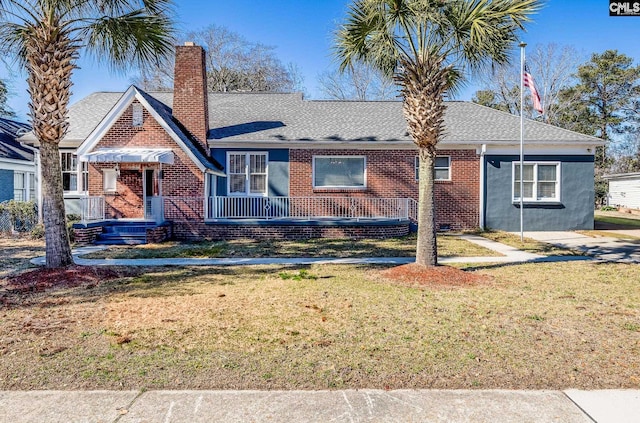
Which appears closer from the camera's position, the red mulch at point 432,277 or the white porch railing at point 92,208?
the red mulch at point 432,277

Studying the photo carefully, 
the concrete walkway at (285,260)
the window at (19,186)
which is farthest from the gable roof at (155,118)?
the window at (19,186)

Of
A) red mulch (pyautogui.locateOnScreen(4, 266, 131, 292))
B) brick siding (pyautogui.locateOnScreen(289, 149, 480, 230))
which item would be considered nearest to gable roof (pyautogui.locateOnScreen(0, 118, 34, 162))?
brick siding (pyautogui.locateOnScreen(289, 149, 480, 230))

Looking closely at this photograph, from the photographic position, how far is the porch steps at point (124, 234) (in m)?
13.6

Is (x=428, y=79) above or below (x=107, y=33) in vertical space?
below

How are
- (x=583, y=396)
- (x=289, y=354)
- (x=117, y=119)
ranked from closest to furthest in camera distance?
1. (x=583, y=396)
2. (x=289, y=354)
3. (x=117, y=119)

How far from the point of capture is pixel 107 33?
871 cm

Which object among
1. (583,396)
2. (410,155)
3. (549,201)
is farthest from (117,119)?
(549,201)

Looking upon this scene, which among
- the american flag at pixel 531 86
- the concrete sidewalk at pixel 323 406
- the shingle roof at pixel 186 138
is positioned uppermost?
the american flag at pixel 531 86

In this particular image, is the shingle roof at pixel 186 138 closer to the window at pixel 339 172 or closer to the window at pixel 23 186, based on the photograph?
the window at pixel 339 172

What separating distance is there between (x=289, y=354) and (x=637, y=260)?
10.2m

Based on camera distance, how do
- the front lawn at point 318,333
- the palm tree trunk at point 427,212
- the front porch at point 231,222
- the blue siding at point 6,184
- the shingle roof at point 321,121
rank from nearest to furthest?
the front lawn at point 318,333
the palm tree trunk at point 427,212
the front porch at point 231,222
the shingle roof at point 321,121
the blue siding at point 6,184

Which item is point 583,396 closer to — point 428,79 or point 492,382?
point 492,382

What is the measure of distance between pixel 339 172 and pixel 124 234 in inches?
326

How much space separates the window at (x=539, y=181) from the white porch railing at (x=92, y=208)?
52.8 ft
